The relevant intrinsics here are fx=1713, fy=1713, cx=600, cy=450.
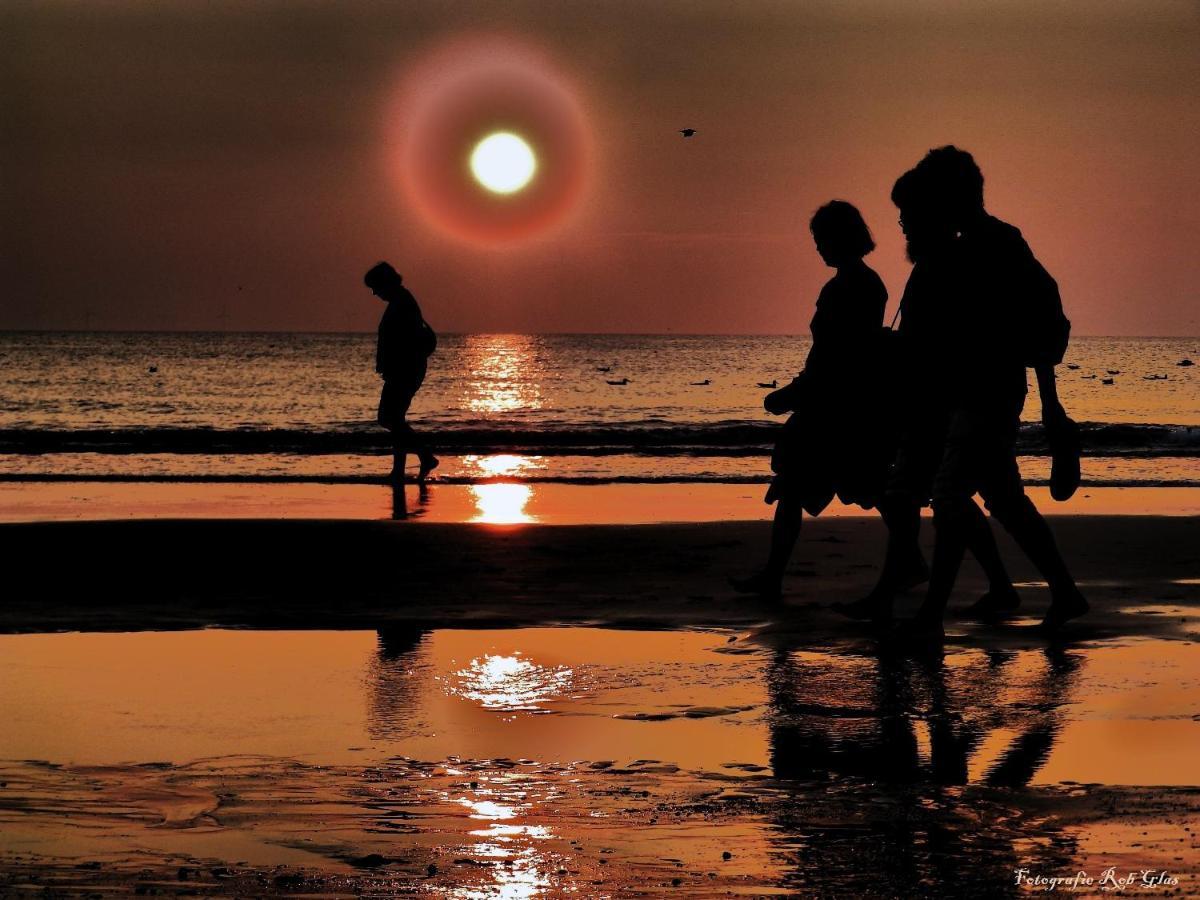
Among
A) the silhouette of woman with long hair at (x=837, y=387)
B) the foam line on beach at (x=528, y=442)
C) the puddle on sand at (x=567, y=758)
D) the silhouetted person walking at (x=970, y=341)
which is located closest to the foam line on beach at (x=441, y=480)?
the foam line on beach at (x=528, y=442)

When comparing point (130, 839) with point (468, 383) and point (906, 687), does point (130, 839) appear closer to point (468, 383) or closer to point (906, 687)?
point (906, 687)

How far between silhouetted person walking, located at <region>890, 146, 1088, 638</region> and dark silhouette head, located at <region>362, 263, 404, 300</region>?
8.28m

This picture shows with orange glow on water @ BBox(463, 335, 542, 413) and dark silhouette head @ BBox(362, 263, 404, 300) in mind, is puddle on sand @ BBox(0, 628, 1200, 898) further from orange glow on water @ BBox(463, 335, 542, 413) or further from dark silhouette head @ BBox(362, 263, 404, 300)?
orange glow on water @ BBox(463, 335, 542, 413)

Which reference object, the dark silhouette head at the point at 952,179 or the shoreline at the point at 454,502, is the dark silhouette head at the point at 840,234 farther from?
the shoreline at the point at 454,502

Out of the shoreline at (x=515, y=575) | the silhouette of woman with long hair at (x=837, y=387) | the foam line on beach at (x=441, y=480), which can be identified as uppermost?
the silhouette of woman with long hair at (x=837, y=387)

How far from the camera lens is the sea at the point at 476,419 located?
20109mm

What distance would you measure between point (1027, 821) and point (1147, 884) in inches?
21.2

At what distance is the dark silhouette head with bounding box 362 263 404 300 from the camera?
15.0 metres

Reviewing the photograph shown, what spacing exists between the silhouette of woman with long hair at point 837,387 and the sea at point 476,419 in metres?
0.21

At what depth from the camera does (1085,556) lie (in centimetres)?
1001

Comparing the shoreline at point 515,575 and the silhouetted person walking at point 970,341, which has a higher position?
the silhouetted person walking at point 970,341

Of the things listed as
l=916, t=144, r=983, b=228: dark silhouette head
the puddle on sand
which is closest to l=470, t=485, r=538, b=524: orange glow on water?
l=916, t=144, r=983, b=228: dark silhouette head

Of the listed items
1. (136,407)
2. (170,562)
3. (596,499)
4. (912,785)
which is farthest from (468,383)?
(912,785)

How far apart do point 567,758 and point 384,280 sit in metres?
10.6
